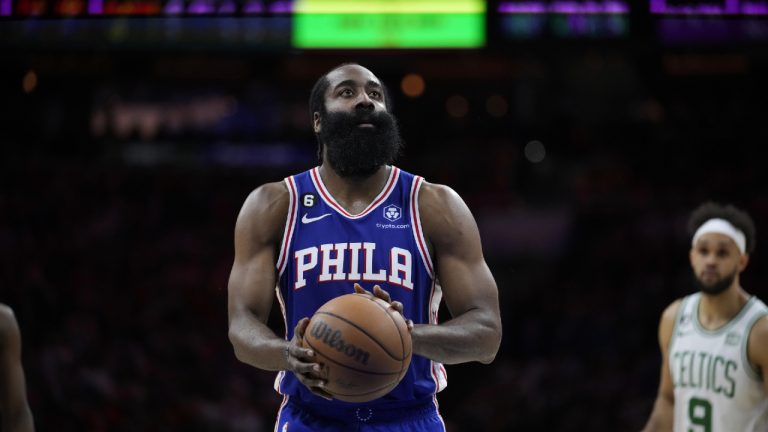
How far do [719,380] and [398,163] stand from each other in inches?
281

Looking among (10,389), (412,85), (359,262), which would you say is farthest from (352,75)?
(412,85)

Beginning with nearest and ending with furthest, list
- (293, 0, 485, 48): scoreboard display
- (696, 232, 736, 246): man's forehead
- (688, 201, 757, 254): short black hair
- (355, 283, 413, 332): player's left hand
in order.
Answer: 1. (355, 283, 413, 332): player's left hand
2. (696, 232, 736, 246): man's forehead
3. (688, 201, 757, 254): short black hair
4. (293, 0, 485, 48): scoreboard display

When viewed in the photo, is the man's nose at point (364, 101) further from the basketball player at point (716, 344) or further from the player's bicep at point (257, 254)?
the basketball player at point (716, 344)

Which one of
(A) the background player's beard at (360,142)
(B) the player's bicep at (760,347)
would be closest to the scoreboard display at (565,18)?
(B) the player's bicep at (760,347)

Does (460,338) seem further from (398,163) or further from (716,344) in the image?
(398,163)

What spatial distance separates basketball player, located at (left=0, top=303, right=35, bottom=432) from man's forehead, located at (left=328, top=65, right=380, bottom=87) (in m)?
1.44

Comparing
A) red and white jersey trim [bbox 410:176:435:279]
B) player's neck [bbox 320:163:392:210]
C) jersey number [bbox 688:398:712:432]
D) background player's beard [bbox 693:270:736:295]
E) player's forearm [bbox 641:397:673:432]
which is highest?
player's neck [bbox 320:163:392:210]

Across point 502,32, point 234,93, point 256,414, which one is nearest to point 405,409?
point 502,32

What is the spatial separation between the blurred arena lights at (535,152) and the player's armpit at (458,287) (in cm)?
932

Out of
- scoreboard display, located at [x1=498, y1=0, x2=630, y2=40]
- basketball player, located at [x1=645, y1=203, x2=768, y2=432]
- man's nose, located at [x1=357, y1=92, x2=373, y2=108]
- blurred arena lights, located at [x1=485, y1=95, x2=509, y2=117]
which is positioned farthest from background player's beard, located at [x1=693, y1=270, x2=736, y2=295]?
blurred arena lights, located at [x1=485, y1=95, x2=509, y2=117]

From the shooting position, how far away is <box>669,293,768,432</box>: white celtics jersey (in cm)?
484

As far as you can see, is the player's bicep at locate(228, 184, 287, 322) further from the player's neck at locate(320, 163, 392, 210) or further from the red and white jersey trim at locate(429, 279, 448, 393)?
the red and white jersey trim at locate(429, 279, 448, 393)

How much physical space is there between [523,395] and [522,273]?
6.73 feet

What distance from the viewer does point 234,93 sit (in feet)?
44.2
